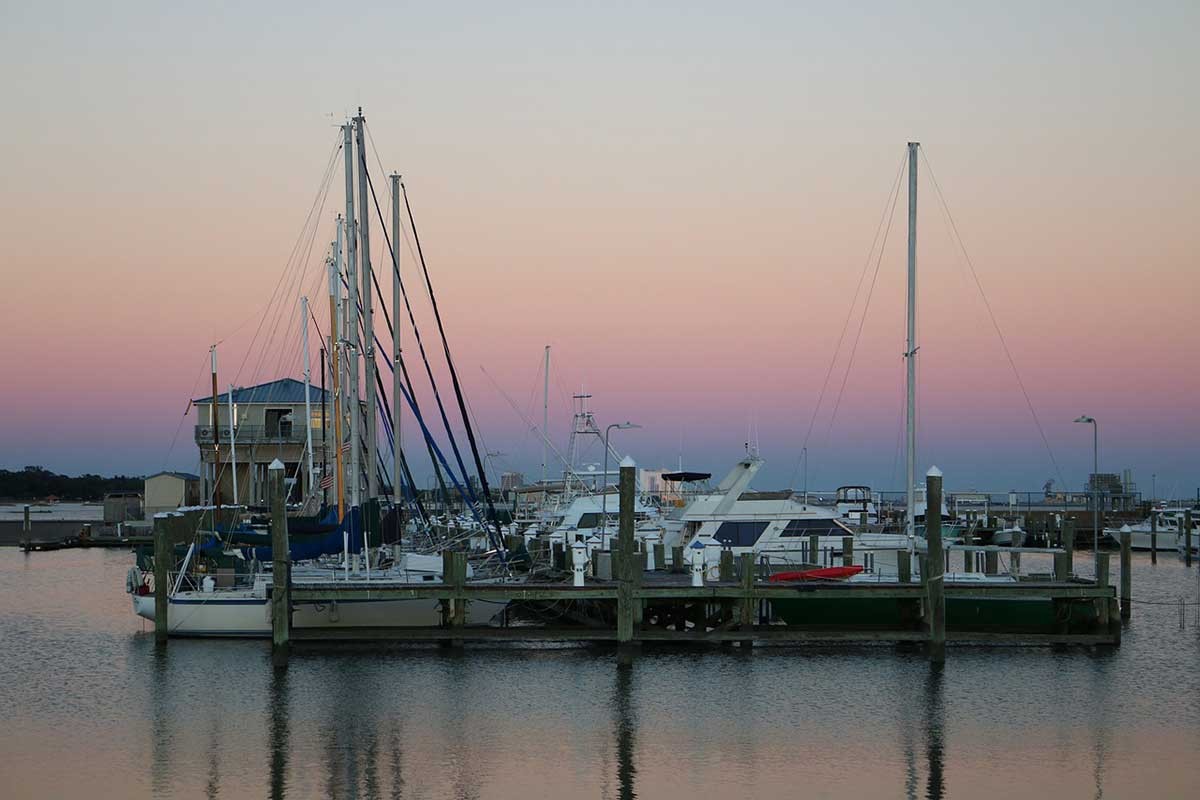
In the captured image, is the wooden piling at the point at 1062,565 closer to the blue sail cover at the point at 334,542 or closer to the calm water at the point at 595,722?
the calm water at the point at 595,722

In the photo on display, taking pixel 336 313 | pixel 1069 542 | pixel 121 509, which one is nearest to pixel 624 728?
pixel 1069 542

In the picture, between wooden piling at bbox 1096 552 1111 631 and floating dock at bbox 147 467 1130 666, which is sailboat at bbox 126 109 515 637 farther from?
wooden piling at bbox 1096 552 1111 631

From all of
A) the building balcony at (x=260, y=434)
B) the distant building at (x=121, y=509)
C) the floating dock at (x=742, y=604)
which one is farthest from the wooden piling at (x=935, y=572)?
the distant building at (x=121, y=509)

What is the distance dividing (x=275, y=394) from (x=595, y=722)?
56.6 m

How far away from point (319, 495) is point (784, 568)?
86.4 ft

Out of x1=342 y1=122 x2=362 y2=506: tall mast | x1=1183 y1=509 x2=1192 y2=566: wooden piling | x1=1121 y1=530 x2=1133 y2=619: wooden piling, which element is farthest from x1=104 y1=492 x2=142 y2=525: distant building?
x1=1121 y1=530 x2=1133 y2=619: wooden piling

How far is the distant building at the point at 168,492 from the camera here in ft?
284

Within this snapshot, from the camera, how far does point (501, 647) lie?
3459 centimetres

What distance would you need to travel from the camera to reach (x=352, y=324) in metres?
38.2

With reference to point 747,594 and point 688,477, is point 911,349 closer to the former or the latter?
point 747,594

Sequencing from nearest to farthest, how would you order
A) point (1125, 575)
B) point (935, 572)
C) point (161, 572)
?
1. point (935, 572)
2. point (161, 572)
3. point (1125, 575)

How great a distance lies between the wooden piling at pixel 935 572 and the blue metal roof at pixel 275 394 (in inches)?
2033

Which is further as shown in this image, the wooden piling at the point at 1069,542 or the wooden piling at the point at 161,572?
the wooden piling at the point at 1069,542

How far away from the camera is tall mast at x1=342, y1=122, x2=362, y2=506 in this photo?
36469 millimetres
